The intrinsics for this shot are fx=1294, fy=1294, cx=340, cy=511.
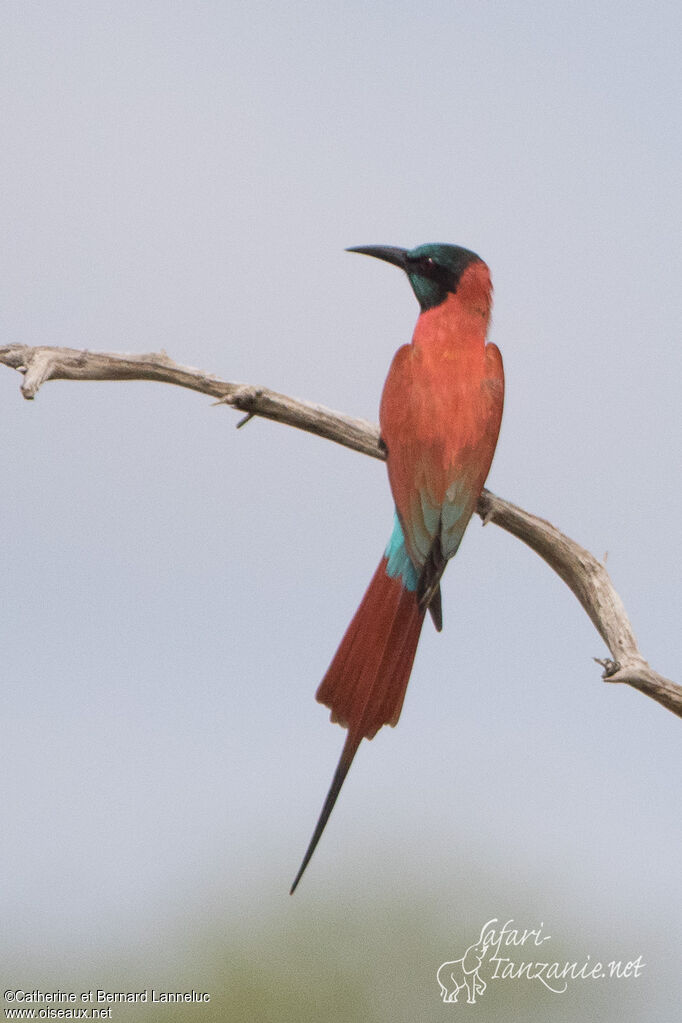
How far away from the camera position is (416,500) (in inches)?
140

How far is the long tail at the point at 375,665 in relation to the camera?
3570 mm

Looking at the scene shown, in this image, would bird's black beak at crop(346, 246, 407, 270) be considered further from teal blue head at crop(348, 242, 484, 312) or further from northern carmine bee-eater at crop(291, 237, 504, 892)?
northern carmine bee-eater at crop(291, 237, 504, 892)

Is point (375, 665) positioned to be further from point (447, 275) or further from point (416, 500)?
point (447, 275)

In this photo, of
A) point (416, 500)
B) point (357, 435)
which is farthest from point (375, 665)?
point (357, 435)

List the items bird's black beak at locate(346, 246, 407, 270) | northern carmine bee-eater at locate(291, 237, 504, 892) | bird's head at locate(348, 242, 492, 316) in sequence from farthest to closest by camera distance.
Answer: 1. bird's black beak at locate(346, 246, 407, 270)
2. bird's head at locate(348, 242, 492, 316)
3. northern carmine bee-eater at locate(291, 237, 504, 892)

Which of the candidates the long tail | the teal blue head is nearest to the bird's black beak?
the teal blue head

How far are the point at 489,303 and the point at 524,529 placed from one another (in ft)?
2.47

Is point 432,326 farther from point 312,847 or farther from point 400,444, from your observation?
point 312,847

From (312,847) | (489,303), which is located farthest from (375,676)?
(489,303)

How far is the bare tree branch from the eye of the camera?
3850mm

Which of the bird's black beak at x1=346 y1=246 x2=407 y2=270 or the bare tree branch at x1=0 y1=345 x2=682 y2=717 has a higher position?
the bird's black beak at x1=346 y1=246 x2=407 y2=270

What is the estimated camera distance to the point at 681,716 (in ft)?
13.5

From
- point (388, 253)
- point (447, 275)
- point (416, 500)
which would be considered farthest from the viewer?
point (388, 253)

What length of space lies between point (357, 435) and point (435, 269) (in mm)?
537
